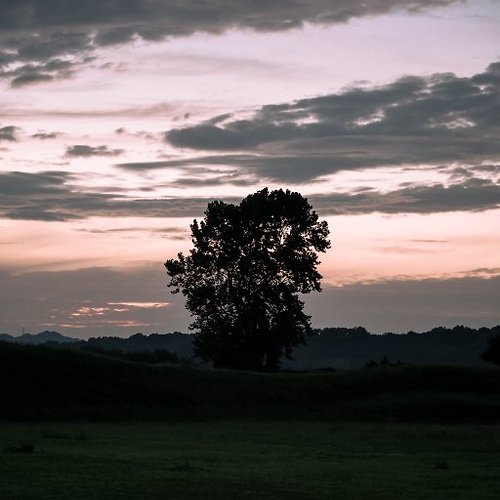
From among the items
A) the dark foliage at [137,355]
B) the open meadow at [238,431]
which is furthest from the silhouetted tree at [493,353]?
the dark foliage at [137,355]

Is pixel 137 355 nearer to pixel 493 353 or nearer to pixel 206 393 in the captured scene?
pixel 206 393

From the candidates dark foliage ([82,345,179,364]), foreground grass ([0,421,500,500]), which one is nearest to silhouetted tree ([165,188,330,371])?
dark foliage ([82,345,179,364])

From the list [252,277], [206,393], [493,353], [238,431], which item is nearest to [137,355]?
[252,277]

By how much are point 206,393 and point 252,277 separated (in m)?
25.1

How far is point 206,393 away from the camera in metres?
71.4

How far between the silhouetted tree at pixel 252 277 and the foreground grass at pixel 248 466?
42.8m

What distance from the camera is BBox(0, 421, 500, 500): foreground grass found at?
22750 mm

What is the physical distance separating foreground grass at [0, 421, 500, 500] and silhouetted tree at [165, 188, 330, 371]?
140 feet

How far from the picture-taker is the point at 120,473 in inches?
1014

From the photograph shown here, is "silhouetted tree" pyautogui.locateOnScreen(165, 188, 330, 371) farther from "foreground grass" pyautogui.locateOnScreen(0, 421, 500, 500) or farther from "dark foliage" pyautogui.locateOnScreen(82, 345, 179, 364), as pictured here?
"foreground grass" pyautogui.locateOnScreen(0, 421, 500, 500)

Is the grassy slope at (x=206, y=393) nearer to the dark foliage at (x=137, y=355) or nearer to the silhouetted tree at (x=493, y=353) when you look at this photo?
the dark foliage at (x=137, y=355)

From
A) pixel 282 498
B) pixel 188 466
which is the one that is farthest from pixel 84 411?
pixel 282 498

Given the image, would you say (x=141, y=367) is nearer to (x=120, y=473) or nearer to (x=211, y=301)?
(x=211, y=301)

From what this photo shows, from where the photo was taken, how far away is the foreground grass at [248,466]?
74.6ft
